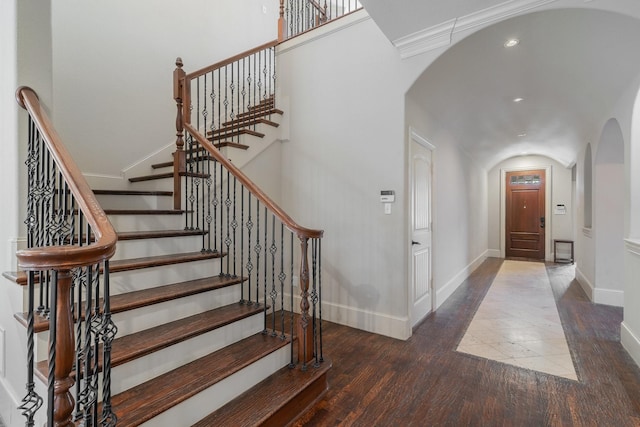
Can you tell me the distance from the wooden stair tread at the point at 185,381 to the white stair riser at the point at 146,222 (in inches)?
54.2

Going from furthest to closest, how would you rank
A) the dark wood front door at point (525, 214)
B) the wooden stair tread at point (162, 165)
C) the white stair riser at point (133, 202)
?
the dark wood front door at point (525, 214)
the wooden stair tread at point (162, 165)
the white stair riser at point (133, 202)

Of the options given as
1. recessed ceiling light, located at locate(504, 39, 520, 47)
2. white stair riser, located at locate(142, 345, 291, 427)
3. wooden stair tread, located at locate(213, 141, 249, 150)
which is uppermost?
recessed ceiling light, located at locate(504, 39, 520, 47)

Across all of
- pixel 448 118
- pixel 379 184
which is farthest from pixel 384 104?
pixel 448 118

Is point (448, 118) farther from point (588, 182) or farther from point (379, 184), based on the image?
point (588, 182)

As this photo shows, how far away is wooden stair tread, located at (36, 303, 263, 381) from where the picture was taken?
5.17 feet

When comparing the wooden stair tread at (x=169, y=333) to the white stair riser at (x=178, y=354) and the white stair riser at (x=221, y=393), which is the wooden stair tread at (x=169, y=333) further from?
the white stair riser at (x=221, y=393)

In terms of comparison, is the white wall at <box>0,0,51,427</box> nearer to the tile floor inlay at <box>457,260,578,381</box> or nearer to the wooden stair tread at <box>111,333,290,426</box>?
the wooden stair tread at <box>111,333,290,426</box>

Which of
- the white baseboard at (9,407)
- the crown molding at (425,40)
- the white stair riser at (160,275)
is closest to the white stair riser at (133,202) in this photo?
the white stair riser at (160,275)

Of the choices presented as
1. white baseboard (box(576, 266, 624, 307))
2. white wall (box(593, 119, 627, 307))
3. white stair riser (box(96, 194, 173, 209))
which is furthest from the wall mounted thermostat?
white baseboard (box(576, 266, 624, 307))

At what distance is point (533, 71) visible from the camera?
3088mm

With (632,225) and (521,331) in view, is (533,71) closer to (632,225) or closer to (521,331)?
(632,225)

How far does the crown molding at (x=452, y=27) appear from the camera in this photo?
231cm

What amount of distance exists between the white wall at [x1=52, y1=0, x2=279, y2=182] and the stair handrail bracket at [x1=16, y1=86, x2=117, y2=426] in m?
1.72

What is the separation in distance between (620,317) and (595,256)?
0.90 metres
